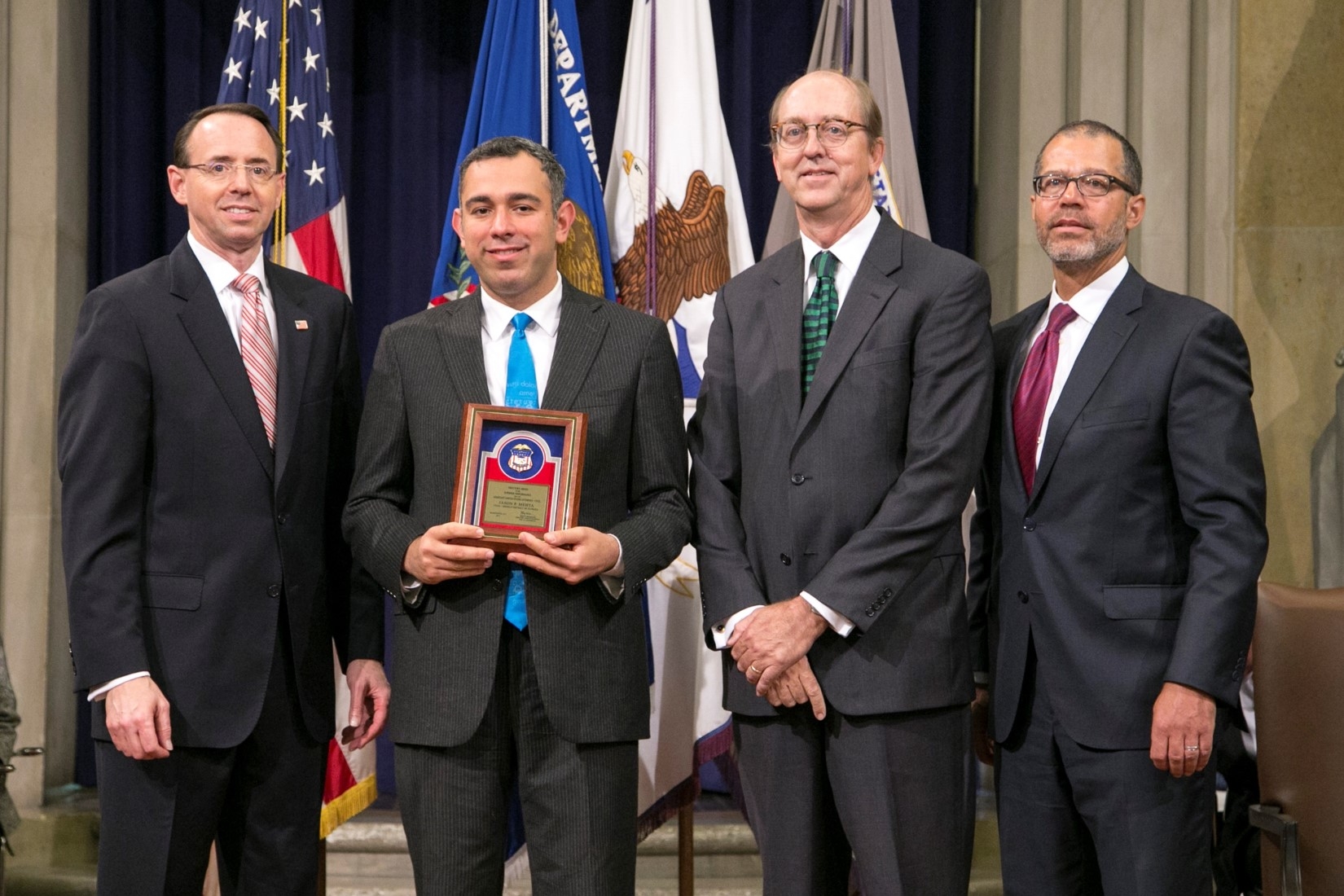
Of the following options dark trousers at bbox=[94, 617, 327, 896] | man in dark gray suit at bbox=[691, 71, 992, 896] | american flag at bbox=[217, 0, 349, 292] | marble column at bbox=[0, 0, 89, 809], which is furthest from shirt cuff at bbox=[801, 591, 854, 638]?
marble column at bbox=[0, 0, 89, 809]

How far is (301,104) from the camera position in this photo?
4.16 meters

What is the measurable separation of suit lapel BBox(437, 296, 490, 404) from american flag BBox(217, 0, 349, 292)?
1.65 metres

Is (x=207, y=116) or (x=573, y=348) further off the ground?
(x=207, y=116)

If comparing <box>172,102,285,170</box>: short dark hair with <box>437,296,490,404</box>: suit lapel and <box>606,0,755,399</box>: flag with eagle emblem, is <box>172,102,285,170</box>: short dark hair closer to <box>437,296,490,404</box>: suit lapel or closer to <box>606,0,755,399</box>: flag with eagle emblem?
<box>437,296,490,404</box>: suit lapel

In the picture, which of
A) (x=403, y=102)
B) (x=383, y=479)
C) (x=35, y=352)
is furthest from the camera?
(x=403, y=102)

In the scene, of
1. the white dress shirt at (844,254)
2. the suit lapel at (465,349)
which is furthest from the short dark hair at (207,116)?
the white dress shirt at (844,254)

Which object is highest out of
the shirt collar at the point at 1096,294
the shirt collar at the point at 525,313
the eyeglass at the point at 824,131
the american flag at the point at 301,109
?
the american flag at the point at 301,109

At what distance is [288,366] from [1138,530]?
168 centimetres

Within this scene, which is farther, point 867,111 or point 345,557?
point 345,557

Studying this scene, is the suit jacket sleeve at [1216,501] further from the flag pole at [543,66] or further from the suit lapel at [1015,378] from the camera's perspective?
the flag pole at [543,66]

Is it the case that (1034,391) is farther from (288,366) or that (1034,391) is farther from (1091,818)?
(288,366)

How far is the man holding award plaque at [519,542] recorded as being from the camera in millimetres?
2342

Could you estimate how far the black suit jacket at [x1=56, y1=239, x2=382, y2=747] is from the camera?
2395 mm

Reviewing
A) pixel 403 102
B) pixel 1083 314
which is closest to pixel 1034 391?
pixel 1083 314
